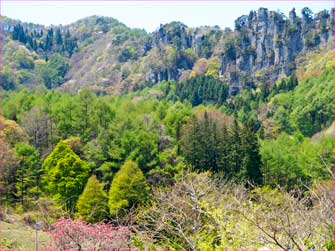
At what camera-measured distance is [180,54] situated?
3543 inches

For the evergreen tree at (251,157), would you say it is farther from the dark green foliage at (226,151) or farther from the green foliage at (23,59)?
the green foliage at (23,59)

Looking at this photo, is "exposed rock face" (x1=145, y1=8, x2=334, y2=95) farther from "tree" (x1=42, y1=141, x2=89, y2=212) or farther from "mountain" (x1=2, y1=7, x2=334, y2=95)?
"tree" (x1=42, y1=141, x2=89, y2=212)

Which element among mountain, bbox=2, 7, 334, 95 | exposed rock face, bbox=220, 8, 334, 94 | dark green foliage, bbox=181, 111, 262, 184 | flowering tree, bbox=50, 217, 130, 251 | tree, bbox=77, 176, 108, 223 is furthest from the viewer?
mountain, bbox=2, 7, 334, 95

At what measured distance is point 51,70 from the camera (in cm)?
10512

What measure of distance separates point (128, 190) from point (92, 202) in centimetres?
191

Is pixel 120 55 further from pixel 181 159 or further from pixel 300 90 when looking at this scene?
pixel 181 159

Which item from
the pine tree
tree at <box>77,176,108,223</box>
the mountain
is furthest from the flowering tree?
the mountain

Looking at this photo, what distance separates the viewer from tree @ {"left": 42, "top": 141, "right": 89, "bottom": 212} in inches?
983

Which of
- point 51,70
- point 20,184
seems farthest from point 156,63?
point 20,184

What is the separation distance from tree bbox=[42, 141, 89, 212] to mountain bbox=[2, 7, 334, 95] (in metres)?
51.7

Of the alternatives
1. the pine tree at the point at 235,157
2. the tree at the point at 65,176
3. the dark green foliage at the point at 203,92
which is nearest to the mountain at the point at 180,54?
the dark green foliage at the point at 203,92

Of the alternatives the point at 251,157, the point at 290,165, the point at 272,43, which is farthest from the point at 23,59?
the point at 251,157

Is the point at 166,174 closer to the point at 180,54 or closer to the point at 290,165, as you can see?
the point at 290,165

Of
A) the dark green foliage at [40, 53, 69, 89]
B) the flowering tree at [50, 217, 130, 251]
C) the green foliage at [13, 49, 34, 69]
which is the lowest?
the flowering tree at [50, 217, 130, 251]
